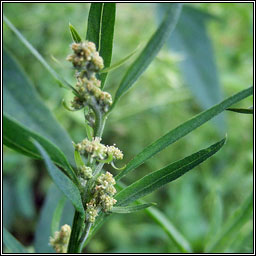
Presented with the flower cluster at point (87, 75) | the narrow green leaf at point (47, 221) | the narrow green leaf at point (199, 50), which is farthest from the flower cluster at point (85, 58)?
the narrow green leaf at point (199, 50)

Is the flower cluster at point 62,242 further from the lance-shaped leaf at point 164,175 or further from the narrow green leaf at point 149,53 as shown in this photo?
the narrow green leaf at point 149,53

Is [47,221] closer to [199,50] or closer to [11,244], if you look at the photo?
[11,244]

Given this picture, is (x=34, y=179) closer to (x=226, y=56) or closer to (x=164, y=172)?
(x=226, y=56)

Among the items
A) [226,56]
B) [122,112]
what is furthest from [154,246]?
[226,56]

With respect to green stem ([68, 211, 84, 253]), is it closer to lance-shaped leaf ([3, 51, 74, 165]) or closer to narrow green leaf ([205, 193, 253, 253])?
lance-shaped leaf ([3, 51, 74, 165])

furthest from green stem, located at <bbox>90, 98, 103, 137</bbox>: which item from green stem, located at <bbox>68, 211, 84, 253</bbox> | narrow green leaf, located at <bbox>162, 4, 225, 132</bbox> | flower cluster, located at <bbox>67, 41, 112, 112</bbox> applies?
narrow green leaf, located at <bbox>162, 4, 225, 132</bbox>

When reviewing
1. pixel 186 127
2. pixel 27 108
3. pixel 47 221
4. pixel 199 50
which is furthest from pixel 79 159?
pixel 199 50

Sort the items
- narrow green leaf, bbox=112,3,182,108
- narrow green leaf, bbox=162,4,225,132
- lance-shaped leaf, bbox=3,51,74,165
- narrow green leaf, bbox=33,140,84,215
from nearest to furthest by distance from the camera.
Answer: narrow green leaf, bbox=33,140,84,215
narrow green leaf, bbox=112,3,182,108
lance-shaped leaf, bbox=3,51,74,165
narrow green leaf, bbox=162,4,225,132
